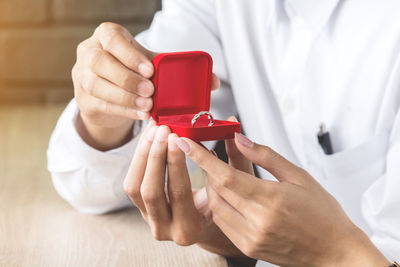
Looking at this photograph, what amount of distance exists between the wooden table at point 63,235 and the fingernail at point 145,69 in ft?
0.88

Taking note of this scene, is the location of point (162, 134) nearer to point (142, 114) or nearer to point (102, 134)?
point (142, 114)

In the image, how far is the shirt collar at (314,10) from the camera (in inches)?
34.6

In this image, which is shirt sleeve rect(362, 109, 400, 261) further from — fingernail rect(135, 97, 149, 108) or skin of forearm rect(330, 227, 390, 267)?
fingernail rect(135, 97, 149, 108)

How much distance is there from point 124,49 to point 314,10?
1.16 ft

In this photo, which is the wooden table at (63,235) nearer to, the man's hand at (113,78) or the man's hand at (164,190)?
the man's hand at (164,190)

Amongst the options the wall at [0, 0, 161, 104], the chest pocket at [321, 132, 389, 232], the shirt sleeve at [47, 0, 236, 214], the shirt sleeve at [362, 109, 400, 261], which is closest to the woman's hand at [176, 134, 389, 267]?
the shirt sleeve at [362, 109, 400, 261]

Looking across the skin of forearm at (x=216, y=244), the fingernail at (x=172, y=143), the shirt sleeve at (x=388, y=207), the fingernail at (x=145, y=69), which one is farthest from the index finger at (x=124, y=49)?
the shirt sleeve at (x=388, y=207)

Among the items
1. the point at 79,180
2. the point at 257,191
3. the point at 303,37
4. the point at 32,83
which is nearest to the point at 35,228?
the point at 79,180

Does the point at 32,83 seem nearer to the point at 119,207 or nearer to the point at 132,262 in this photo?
the point at 119,207

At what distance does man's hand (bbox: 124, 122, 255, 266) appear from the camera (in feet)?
2.09

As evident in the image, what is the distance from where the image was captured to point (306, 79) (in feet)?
3.00

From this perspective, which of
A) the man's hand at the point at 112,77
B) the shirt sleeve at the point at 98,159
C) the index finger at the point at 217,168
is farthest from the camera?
the shirt sleeve at the point at 98,159

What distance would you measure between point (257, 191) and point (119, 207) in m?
0.42

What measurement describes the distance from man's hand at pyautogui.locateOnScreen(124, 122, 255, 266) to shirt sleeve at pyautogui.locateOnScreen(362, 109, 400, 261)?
25cm
